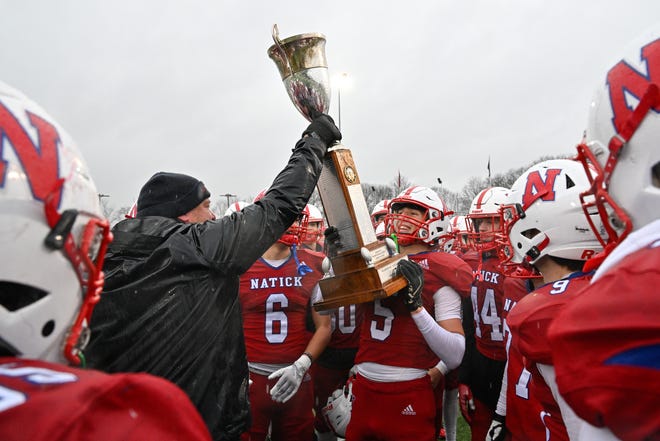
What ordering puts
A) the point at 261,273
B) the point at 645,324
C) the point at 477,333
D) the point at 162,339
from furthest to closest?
the point at 477,333, the point at 261,273, the point at 162,339, the point at 645,324

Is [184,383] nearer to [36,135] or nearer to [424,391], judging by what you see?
[36,135]

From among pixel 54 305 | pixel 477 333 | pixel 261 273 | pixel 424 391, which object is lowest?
pixel 477 333

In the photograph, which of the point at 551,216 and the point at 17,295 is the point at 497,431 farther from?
the point at 17,295

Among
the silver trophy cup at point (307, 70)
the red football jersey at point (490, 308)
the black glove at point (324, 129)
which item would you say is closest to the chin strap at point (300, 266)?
the silver trophy cup at point (307, 70)

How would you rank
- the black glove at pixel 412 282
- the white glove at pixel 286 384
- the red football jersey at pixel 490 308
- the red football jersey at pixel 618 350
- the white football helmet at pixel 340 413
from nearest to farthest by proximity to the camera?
the red football jersey at pixel 618 350, the black glove at pixel 412 282, the white glove at pixel 286 384, the white football helmet at pixel 340 413, the red football jersey at pixel 490 308

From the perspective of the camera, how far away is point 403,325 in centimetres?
348

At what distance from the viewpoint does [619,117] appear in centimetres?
Result: 124

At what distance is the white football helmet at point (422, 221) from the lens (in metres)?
4.16

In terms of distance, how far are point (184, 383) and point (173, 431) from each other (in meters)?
1.44

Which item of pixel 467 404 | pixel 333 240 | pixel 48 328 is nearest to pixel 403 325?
pixel 333 240

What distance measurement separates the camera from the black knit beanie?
2543 mm

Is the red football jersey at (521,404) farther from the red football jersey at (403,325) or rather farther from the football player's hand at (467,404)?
the football player's hand at (467,404)

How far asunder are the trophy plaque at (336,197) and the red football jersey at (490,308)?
200cm

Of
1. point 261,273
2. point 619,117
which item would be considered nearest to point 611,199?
point 619,117
